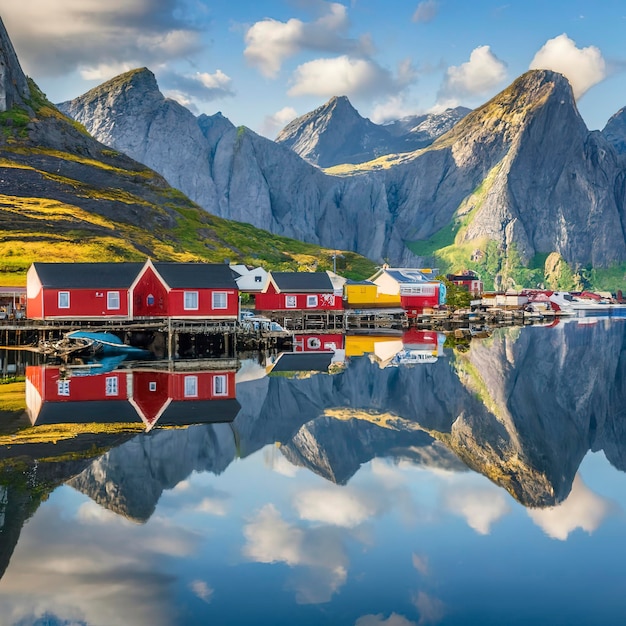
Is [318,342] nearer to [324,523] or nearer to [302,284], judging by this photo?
[302,284]

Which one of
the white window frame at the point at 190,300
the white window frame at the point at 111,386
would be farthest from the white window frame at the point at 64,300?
the white window frame at the point at 111,386

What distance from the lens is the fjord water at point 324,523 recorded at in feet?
47.1

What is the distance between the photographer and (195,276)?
61.7m

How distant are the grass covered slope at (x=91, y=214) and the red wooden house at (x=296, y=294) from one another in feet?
95.6

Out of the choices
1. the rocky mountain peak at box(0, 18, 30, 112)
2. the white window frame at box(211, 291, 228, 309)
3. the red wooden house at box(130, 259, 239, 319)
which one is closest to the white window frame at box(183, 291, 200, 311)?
the red wooden house at box(130, 259, 239, 319)

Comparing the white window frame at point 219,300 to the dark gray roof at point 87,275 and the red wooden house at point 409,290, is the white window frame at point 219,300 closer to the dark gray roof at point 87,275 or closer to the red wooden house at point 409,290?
the dark gray roof at point 87,275

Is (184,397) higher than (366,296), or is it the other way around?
(366,296)

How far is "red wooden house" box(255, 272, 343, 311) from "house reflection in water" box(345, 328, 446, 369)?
17.1 feet

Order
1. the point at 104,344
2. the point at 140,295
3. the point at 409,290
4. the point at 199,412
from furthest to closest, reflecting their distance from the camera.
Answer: the point at 409,290 → the point at 140,295 → the point at 104,344 → the point at 199,412

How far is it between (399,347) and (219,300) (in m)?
15.4

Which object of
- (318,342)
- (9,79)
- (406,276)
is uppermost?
(9,79)

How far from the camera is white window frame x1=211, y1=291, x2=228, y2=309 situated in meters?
61.2

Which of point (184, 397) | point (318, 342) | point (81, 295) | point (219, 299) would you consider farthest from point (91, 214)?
point (184, 397)

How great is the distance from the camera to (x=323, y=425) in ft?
103
